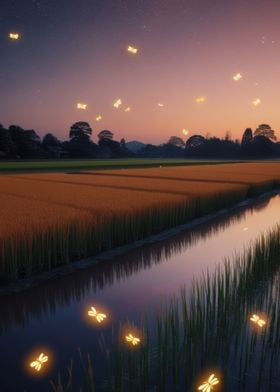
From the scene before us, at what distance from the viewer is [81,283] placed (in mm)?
5910

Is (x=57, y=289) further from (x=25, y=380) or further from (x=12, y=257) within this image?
(x=25, y=380)

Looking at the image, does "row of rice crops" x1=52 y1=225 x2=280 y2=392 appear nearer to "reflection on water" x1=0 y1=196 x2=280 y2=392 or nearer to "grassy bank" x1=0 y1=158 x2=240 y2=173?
"reflection on water" x1=0 y1=196 x2=280 y2=392

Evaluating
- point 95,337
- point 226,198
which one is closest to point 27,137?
point 226,198

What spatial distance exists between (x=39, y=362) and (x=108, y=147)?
243 feet

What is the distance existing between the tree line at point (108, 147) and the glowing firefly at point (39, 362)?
51.2 meters

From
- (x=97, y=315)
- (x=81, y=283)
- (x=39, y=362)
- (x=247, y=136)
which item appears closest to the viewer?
(x=39, y=362)

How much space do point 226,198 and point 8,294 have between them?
10291 mm

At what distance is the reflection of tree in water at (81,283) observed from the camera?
16.1 feet

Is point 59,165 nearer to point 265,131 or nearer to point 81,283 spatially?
point 81,283

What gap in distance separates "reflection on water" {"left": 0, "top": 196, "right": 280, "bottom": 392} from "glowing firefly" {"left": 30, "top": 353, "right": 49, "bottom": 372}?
0.14 m

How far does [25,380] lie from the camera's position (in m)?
3.34

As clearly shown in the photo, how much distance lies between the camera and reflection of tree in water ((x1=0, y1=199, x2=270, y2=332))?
16.1 feet

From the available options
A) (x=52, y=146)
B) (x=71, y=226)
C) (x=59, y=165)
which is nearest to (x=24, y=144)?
(x=52, y=146)

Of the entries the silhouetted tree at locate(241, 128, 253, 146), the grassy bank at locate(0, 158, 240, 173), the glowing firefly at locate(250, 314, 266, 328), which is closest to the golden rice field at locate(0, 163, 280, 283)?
the glowing firefly at locate(250, 314, 266, 328)
